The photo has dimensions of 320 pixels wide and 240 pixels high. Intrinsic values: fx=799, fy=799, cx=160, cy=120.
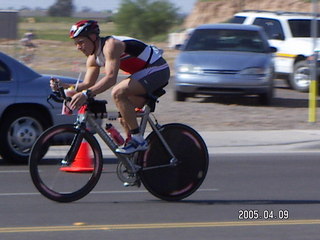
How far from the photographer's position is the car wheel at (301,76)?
66.7 feet

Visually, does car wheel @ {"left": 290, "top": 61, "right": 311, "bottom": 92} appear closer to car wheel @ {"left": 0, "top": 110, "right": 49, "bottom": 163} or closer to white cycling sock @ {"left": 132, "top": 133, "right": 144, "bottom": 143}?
car wheel @ {"left": 0, "top": 110, "right": 49, "bottom": 163}

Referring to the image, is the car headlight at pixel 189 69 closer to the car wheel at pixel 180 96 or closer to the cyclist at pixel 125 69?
the car wheel at pixel 180 96

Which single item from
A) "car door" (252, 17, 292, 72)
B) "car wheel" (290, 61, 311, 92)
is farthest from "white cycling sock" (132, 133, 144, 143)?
"car door" (252, 17, 292, 72)

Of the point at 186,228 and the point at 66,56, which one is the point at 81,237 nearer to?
the point at 186,228

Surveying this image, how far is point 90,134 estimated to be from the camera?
745 cm

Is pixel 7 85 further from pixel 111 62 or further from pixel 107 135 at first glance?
pixel 111 62

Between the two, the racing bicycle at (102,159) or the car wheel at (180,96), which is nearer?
the racing bicycle at (102,159)

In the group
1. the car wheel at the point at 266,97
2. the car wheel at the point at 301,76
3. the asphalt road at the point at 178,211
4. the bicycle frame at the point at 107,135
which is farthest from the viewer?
the car wheel at the point at 301,76

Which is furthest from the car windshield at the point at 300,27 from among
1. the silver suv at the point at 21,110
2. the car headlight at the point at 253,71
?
the silver suv at the point at 21,110

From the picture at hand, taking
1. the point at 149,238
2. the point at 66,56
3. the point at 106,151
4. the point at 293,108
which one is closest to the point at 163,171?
the point at 149,238

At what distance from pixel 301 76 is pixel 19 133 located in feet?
37.9

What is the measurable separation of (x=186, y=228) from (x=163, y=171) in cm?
112

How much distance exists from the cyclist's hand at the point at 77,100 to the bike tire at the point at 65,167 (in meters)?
0.32

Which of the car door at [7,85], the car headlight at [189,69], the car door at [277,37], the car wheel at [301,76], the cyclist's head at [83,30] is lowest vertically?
the car wheel at [301,76]
